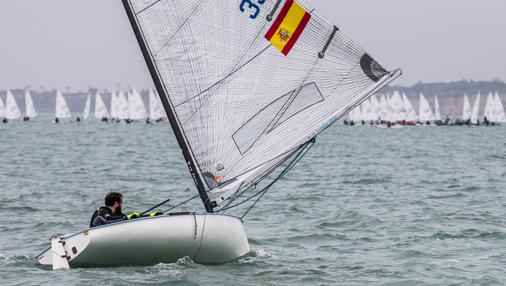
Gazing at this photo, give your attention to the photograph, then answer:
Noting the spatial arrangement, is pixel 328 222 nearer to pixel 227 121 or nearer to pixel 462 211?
pixel 462 211

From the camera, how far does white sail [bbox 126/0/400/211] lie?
15547mm

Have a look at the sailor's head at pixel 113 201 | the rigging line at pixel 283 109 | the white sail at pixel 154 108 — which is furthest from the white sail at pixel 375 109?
the sailor's head at pixel 113 201

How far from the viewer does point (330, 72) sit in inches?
617

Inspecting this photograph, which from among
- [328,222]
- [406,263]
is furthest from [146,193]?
[406,263]

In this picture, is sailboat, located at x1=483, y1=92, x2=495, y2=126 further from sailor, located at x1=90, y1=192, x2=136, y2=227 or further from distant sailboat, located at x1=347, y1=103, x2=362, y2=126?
sailor, located at x1=90, y1=192, x2=136, y2=227

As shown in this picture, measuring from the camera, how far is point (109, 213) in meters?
15.8

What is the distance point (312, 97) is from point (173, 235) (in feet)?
11.4

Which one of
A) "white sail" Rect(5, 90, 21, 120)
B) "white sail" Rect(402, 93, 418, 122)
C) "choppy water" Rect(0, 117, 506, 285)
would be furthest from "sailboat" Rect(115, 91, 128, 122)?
"choppy water" Rect(0, 117, 506, 285)

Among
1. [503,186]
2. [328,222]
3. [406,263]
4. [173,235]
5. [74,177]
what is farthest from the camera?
[74,177]

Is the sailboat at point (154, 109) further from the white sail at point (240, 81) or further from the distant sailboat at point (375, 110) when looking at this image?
the white sail at point (240, 81)

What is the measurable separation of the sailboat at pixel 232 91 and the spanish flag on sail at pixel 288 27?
0.02 m

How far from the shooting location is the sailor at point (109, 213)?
15547mm

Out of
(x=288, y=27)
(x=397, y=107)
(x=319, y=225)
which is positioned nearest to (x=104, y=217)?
(x=288, y=27)

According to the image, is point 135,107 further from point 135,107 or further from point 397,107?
point 397,107
